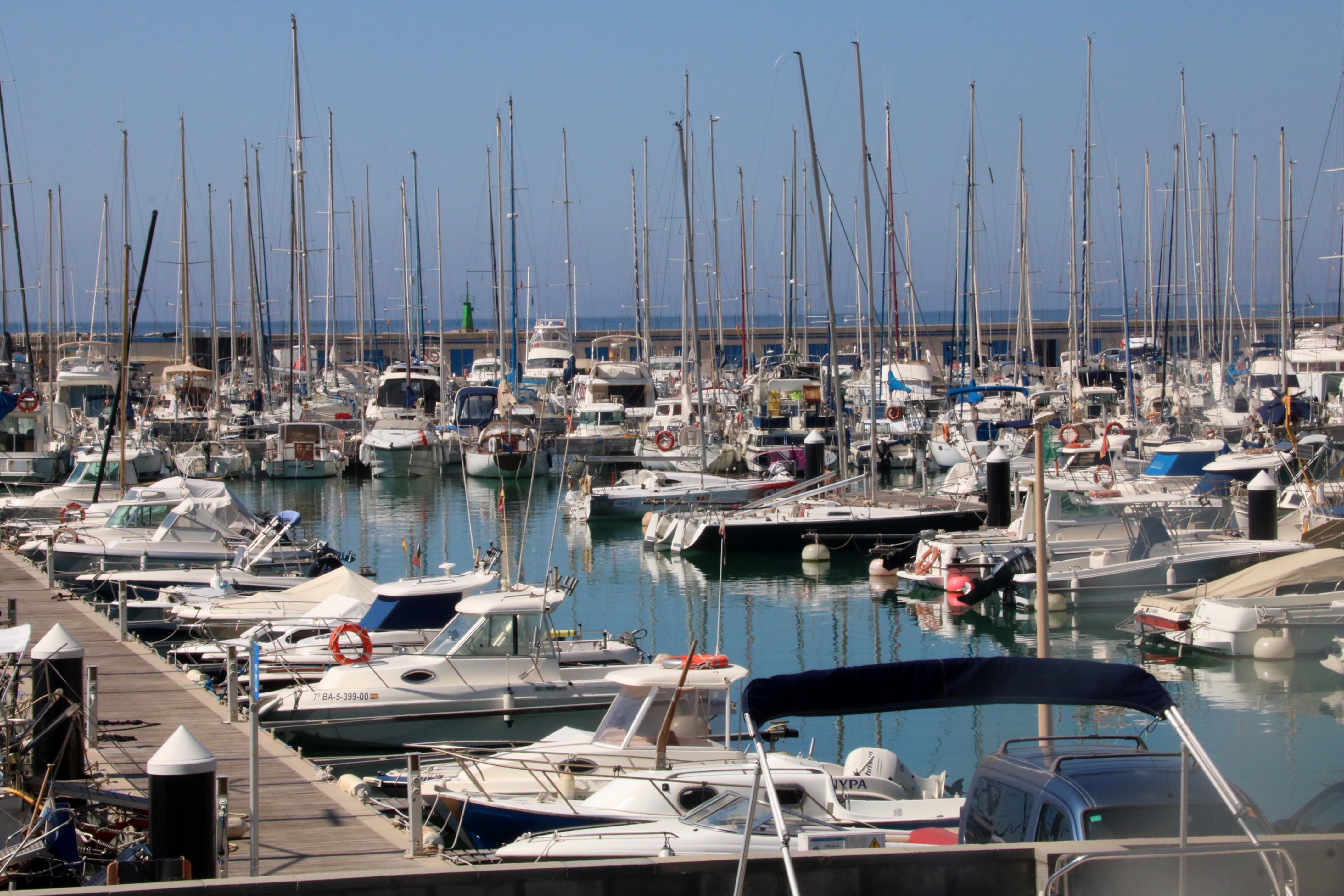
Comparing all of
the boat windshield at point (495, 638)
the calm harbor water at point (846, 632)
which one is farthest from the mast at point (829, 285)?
the boat windshield at point (495, 638)

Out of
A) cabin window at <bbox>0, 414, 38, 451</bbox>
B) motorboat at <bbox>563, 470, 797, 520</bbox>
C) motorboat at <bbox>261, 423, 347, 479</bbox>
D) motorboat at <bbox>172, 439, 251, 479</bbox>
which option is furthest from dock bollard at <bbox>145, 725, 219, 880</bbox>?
motorboat at <bbox>261, 423, 347, 479</bbox>

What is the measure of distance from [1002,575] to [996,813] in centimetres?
1859

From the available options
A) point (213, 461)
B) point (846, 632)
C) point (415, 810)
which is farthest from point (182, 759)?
point (213, 461)

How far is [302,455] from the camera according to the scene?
4991 cm

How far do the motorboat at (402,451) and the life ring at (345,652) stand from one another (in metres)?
31.1

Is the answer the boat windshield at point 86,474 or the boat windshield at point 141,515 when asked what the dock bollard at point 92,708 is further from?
the boat windshield at point 86,474

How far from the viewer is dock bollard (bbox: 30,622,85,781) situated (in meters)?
10.6

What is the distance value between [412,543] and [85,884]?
26045mm

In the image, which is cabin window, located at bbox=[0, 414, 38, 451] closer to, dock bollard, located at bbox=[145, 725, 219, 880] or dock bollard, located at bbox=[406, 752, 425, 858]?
dock bollard, located at bbox=[406, 752, 425, 858]

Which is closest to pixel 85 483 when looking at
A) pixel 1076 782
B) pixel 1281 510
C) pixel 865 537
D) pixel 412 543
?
pixel 412 543

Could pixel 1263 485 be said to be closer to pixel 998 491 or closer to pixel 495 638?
pixel 998 491

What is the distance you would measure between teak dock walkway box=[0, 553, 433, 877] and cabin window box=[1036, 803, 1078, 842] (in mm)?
4150

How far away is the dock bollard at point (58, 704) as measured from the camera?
34.9 feet

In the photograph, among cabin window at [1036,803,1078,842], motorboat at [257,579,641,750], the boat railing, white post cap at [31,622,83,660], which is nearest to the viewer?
the boat railing
